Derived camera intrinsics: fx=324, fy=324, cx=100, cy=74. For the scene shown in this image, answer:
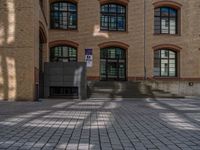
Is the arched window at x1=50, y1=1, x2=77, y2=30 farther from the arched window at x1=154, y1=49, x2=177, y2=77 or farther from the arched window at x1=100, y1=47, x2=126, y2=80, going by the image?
the arched window at x1=154, y1=49, x2=177, y2=77

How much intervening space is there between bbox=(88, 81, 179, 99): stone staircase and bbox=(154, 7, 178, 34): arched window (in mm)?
7092

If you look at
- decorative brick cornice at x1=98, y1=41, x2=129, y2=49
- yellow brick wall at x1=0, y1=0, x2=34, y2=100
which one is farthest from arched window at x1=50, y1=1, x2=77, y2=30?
yellow brick wall at x1=0, y1=0, x2=34, y2=100

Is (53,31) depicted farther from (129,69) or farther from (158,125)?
(158,125)

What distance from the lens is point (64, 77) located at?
70.6 ft

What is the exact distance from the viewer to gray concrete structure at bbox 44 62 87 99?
21.5m

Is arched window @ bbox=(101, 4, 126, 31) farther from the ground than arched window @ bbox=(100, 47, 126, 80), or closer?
farther from the ground

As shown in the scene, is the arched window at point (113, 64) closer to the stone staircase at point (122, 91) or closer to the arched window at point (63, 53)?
the arched window at point (63, 53)

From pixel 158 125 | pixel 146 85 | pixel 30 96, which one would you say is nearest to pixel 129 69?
pixel 146 85

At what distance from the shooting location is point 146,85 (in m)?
24.7

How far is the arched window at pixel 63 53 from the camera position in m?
28.1

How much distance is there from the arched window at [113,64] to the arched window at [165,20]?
13.1ft

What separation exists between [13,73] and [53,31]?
443 inches

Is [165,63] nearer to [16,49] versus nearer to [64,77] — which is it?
[64,77]

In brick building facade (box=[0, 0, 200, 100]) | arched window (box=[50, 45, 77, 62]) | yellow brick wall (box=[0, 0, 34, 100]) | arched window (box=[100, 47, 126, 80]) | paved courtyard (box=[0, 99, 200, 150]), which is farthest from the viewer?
arched window (box=[100, 47, 126, 80])
